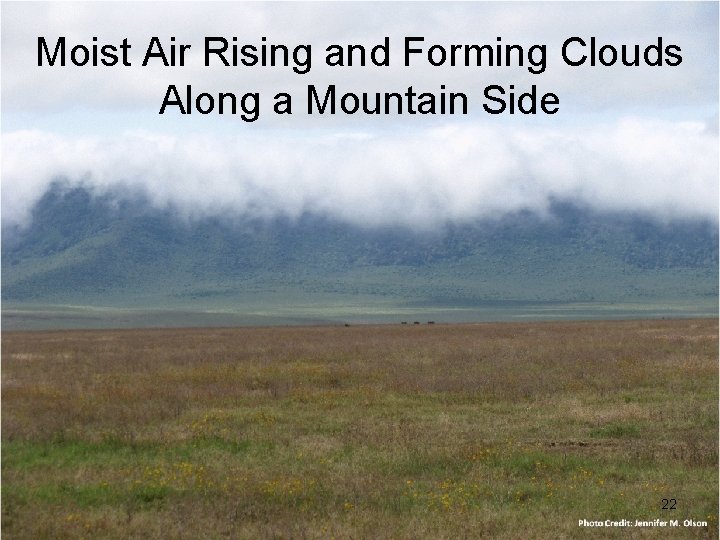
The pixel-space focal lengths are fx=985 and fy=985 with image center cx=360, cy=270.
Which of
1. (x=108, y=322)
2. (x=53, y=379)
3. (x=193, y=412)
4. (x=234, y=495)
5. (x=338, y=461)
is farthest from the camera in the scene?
(x=108, y=322)

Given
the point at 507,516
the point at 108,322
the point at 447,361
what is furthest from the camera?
the point at 108,322

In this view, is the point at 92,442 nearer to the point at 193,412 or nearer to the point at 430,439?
the point at 193,412

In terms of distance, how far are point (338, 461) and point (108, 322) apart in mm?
110939

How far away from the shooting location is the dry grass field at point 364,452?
14.3 metres

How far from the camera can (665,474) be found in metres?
16.7

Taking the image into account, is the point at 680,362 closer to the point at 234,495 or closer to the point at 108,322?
the point at 234,495

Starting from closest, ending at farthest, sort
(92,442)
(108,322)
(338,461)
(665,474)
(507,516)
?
1. (507,516)
2. (665,474)
3. (338,461)
4. (92,442)
5. (108,322)

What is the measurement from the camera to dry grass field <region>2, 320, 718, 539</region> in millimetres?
14305

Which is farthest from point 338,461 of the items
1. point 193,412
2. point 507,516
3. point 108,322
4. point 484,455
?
point 108,322

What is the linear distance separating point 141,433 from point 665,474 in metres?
10.9

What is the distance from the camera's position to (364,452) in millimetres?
18734

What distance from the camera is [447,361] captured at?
39.2 metres

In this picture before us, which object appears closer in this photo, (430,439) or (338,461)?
(338,461)

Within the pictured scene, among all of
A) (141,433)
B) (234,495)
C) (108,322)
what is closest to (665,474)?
(234,495)
